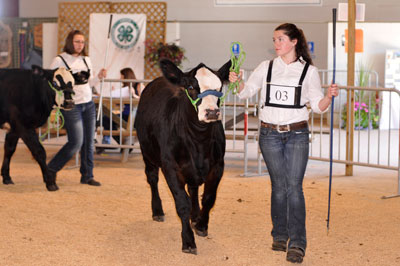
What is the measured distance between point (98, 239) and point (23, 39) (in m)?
11.6

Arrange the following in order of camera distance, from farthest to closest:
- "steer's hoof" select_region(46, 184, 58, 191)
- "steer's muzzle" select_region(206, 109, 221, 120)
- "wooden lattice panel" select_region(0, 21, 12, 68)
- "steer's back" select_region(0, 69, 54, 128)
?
"wooden lattice panel" select_region(0, 21, 12, 68) < "steer's back" select_region(0, 69, 54, 128) < "steer's hoof" select_region(46, 184, 58, 191) < "steer's muzzle" select_region(206, 109, 221, 120)

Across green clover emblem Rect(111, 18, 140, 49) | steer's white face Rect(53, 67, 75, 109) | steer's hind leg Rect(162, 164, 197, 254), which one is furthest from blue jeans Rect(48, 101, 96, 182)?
green clover emblem Rect(111, 18, 140, 49)

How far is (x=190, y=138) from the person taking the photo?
4.17 m

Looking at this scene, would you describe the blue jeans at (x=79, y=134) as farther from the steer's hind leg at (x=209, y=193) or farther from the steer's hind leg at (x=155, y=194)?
the steer's hind leg at (x=209, y=193)

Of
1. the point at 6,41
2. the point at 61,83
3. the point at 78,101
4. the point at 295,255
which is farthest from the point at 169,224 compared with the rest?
the point at 6,41

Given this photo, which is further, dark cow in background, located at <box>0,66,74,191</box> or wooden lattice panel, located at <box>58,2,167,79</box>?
wooden lattice panel, located at <box>58,2,167,79</box>

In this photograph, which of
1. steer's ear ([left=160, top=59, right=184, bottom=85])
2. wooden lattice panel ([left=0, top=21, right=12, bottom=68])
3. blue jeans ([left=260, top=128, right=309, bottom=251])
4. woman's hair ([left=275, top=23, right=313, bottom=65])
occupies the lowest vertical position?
blue jeans ([left=260, top=128, right=309, bottom=251])

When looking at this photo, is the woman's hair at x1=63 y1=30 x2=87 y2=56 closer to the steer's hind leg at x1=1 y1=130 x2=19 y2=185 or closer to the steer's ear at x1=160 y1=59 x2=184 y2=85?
the steer's hind leg at x1=1 y1=130 x2=19 y2=185

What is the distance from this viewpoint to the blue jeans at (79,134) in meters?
6.21

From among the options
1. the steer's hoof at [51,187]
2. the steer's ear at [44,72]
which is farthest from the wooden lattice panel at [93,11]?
the steer's hoof at [51,187]

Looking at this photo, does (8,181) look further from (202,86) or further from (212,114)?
(212,114)

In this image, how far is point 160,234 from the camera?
4602 millimetres

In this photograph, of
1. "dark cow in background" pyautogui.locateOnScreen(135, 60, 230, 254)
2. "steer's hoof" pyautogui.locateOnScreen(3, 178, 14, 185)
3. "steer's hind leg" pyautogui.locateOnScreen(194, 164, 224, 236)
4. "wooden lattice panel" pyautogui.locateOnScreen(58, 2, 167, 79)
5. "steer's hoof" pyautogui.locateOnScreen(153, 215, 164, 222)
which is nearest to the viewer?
"dark cow in background" pyautogui.locateOnScreen(135, 60, 230, 254)

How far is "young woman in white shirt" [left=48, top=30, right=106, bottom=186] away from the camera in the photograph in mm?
6207
